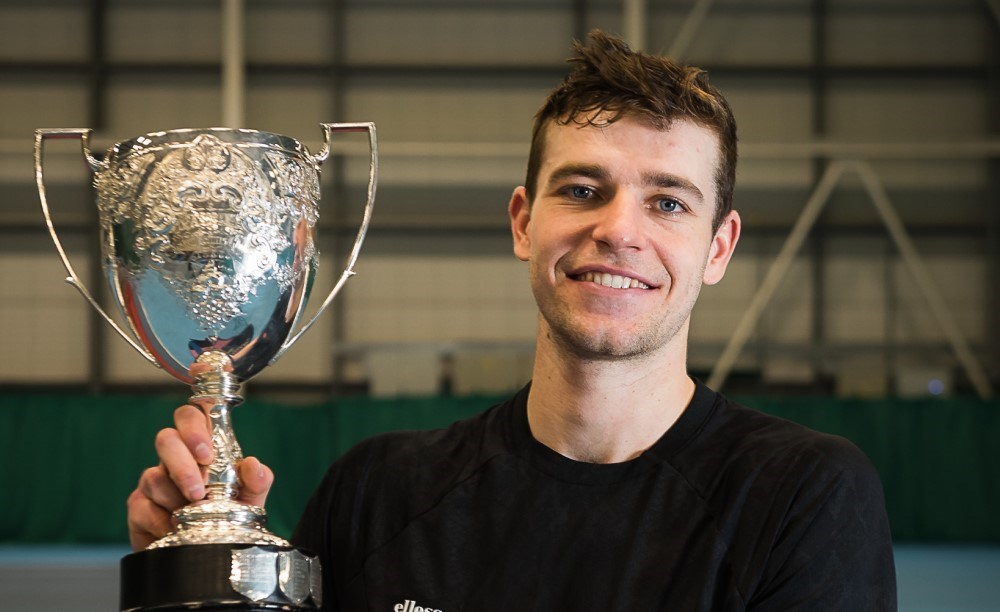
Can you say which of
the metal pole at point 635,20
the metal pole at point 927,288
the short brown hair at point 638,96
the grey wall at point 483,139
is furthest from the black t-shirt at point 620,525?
the metal pole at point 927,288

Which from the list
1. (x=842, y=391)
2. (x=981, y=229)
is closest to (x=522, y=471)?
(x=842, y=391)

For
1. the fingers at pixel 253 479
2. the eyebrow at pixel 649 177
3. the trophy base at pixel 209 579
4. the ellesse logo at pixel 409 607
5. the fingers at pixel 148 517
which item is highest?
the eyebrow at pixel 649 177

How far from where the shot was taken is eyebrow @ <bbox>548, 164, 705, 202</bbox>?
2371 mm

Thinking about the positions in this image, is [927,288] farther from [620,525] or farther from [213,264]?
[213,264]

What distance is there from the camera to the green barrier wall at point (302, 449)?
15.0 meters

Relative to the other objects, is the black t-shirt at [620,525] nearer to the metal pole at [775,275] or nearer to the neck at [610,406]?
the neck at [610,406]

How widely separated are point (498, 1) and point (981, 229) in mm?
7046

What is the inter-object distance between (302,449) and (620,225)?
1337cm

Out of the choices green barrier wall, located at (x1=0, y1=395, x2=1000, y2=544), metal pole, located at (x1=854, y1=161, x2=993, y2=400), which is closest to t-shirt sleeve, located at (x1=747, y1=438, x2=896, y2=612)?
green barrier wall, located at (x1=0, y1=395, x2=1000, y2=544)

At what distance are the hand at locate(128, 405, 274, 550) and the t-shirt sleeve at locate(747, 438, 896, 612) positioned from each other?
89 cm

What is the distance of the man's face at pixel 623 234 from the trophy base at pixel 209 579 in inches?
27.1

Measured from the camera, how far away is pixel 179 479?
7.43ft

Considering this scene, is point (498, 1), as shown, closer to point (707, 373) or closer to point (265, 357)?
point (707, 373)

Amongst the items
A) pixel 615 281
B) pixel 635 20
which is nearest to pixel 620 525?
pixel 615 281
